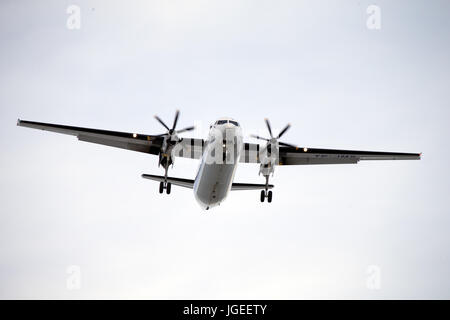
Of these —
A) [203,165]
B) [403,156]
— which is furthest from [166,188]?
[403,156]

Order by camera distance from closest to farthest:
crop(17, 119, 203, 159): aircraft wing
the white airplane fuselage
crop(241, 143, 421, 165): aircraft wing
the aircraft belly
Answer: the white airplane fuselage → the aircraft belly → crop(17, 119, 203, 159): aircraft wing → crop(241, 143, 421, 165): aircraft wing

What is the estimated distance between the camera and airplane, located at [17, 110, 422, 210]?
18.0 m

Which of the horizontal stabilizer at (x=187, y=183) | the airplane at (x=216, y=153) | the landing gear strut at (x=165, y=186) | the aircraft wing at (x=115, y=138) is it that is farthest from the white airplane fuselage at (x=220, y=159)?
the aircraft wing at (x=115, y=138)

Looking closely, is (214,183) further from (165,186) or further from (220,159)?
(165,186)

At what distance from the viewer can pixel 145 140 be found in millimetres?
22891

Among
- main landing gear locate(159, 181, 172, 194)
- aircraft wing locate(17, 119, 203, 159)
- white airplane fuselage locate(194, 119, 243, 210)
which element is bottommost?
main landing gear locate(159, 181, 172, 194)

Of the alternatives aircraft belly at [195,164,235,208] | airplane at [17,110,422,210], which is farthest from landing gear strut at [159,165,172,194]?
aircraft belly at [195,164,235,208]

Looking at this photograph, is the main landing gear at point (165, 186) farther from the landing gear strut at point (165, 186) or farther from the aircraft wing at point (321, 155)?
the aircraft wing at point (321, 155)

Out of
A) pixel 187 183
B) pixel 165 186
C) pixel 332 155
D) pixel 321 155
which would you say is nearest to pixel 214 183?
pixel 187 183

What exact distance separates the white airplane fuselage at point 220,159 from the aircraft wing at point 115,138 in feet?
13.6

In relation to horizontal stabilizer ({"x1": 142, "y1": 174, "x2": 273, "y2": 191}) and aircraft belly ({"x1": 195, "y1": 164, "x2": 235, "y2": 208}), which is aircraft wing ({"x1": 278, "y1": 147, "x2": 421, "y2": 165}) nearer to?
horizontal stabilizer ({"x1": 142, "y1": 174, "x2": 273, "y2": 191})
